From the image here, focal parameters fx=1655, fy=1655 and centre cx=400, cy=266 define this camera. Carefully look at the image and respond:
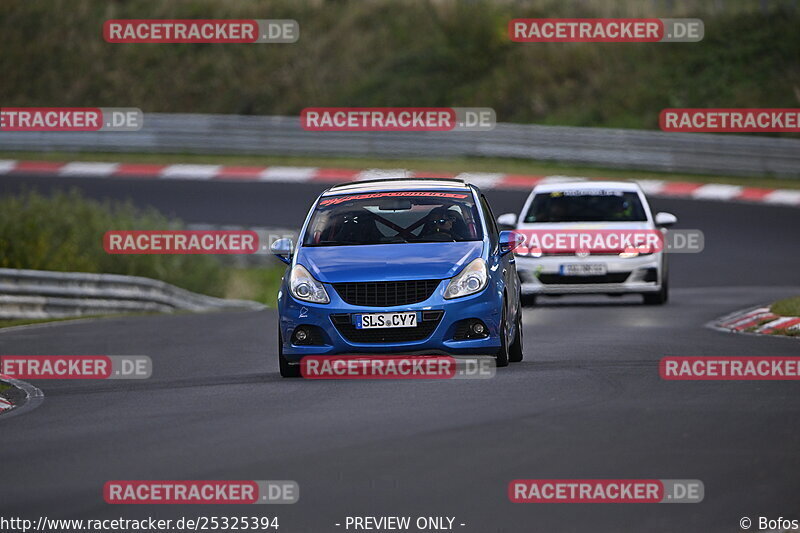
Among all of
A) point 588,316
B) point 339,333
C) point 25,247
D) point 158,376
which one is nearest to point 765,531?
point 339,333

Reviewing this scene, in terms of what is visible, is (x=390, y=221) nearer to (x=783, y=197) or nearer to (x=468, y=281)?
(x=468, y=281)

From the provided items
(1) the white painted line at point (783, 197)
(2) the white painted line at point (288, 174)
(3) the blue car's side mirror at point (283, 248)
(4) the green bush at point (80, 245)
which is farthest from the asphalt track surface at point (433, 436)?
(2) the white painted line at point (288, 174)

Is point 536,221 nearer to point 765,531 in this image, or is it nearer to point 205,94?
point 765,531

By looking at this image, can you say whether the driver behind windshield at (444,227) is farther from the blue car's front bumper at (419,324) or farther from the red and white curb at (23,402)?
the red and white curb at (23,402)

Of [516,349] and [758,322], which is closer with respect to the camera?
[516,349]

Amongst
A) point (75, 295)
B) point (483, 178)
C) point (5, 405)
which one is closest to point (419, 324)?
point (5, 405)

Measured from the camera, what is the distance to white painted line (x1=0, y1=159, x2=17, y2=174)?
3922 cm

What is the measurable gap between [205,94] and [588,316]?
1255 inches

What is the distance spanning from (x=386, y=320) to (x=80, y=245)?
15.7 m

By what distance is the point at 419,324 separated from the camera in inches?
492

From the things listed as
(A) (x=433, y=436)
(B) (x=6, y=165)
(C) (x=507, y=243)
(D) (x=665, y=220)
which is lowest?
(A) (x=433, y=436)

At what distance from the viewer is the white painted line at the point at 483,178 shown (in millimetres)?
35406

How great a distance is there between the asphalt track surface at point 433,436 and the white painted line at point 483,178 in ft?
61.9

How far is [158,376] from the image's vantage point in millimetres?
13531
